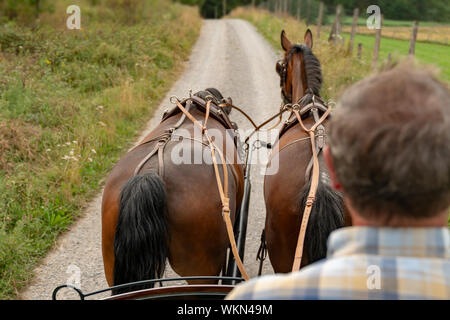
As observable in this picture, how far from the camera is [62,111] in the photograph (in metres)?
7.12

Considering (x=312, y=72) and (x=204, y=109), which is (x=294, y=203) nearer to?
(x=204, y=109)

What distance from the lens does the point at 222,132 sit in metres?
3.40

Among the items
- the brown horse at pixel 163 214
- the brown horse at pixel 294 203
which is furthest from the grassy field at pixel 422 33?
the brown horse at pixel 163 214

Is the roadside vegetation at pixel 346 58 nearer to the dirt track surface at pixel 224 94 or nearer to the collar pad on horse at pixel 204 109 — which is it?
the dirt track surface at pixel 224 94

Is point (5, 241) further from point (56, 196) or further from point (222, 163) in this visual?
→ point (222, 163)

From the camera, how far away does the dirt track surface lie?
3805 mm

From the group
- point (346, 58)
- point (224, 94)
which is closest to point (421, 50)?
point (346, 58)

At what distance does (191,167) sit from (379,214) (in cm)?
176

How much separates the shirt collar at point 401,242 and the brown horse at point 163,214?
1.56 meters

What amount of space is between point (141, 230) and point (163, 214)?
0.15 metres

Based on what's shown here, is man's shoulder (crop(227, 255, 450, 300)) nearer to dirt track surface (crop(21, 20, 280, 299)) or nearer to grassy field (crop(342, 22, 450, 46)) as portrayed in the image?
dirt track surface (crop(21, 20, 280, 299))

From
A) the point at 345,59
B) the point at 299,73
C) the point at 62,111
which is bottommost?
the point at 62,111

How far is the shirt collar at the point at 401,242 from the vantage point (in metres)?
0.82

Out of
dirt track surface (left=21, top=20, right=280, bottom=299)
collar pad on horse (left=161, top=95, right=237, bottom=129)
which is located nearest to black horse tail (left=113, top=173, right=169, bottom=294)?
collar pad on horse (left=161, top=95, right=237, bottom=129)
